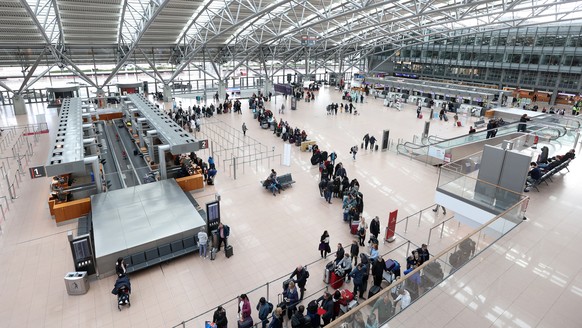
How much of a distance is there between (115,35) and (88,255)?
27.4 meters

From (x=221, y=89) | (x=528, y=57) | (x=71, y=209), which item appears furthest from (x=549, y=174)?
(x=528, y=57)

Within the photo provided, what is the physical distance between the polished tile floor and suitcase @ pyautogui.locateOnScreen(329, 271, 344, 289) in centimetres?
39

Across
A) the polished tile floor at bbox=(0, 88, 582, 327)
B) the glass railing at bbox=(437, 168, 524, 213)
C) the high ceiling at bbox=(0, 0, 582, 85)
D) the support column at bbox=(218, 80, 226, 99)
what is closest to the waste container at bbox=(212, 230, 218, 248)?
the polished tile floor at bbox=(0, 88, 582, 327)

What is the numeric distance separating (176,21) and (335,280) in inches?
1078

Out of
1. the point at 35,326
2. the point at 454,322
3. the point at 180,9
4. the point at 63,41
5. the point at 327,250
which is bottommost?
the point at 35,326

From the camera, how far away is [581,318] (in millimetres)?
6871

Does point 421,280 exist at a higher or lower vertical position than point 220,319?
higher

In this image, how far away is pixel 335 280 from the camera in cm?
950

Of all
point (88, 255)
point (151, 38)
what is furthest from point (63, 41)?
point (88, 255)

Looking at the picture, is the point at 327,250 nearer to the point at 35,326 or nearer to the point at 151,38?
the point at 35,326

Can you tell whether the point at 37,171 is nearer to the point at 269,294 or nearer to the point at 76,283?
→ the point at 76,283

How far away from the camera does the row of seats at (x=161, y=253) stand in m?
10.1

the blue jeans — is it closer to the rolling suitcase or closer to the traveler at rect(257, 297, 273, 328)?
the rolling suitcase

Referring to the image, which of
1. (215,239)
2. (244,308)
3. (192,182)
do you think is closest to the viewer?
(244,308)
